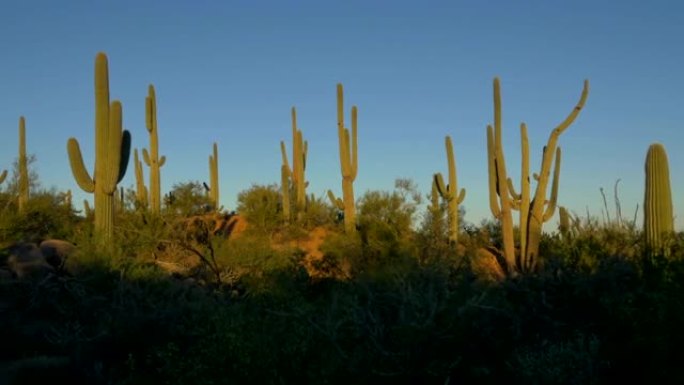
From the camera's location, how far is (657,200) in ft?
54.2

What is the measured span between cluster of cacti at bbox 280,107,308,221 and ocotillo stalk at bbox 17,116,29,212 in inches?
313

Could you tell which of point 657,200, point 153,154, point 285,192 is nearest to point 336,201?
point 285,192

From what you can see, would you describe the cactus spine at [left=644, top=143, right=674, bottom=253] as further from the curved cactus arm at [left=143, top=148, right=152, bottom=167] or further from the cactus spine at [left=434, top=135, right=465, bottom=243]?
the curved cactus arm at [left=143, top=148, right=152, bottom=167]

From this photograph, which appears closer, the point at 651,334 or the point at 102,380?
the point at 651,334

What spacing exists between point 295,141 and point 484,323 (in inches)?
674

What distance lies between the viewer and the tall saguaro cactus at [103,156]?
783 inches

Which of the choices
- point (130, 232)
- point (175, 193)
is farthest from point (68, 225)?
point (175, 193)

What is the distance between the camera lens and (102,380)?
13102mm

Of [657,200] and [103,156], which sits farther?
[103,156]

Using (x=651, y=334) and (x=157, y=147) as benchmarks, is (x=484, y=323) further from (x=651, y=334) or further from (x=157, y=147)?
(x=157, y=147)

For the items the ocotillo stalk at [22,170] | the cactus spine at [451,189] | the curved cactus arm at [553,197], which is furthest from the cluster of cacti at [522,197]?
the ocotillo stalk at [22,170]

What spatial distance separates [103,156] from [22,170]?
5.43 m

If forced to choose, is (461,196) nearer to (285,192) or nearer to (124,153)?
(285,192)

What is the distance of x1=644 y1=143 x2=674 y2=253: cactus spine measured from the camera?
16.2 m
